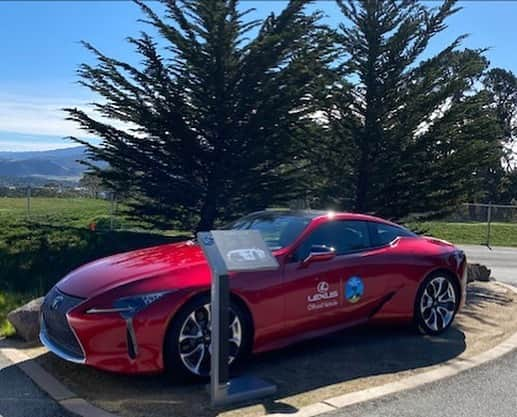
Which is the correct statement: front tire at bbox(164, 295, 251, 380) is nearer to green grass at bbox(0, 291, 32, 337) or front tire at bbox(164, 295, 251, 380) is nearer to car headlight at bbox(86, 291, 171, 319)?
car headlight at bbox(86, 291, 171, 319)

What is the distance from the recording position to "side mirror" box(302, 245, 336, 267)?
563cm

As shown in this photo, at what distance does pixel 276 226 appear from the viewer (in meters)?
6.20

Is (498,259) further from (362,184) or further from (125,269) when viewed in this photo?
(125,269)

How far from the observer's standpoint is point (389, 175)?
11.1m

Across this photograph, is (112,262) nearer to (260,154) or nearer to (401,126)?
(260,154)

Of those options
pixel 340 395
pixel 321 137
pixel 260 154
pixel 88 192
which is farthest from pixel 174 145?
pixel 88 192

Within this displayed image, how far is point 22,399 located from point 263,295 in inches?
77.8

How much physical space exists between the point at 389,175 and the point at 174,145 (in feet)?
12.2

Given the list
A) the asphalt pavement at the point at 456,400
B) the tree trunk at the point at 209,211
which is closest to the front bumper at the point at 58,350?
the asphalt pavement at the point at 456,400

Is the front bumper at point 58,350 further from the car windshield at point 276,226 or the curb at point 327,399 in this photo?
the car windshield at point 276,226

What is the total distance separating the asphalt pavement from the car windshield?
5.58 ft

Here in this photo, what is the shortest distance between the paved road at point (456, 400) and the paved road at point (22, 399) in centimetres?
192

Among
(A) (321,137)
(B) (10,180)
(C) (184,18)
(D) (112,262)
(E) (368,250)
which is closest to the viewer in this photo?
(D) (112,262)

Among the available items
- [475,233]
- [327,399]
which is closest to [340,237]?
[327,399]
